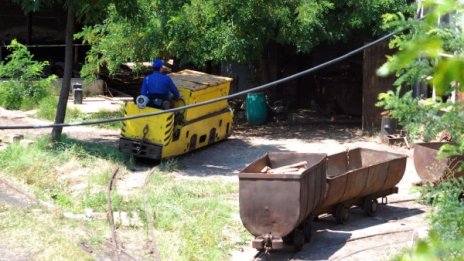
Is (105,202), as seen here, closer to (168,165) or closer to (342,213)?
(168,165)

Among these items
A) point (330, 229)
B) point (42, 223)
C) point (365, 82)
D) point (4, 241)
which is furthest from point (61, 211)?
point (365, 82)

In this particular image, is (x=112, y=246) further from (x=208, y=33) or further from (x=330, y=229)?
(x=208, y=33)

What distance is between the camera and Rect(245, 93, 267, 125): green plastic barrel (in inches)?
800

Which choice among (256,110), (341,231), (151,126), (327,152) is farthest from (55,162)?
(256,110)

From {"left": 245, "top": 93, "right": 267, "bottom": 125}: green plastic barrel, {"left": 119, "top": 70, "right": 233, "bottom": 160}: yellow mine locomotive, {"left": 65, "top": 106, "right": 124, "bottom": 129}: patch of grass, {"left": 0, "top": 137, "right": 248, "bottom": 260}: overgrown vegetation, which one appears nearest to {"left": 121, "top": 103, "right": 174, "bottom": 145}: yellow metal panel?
{"left": 119, "top": 70, "right": 233, "bottom": 160}: yellow mine locomotive

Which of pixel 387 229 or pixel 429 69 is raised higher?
pixel 429 69

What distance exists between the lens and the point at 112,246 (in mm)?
9656

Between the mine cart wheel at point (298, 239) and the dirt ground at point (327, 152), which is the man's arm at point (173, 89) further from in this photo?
the mine cart wheel at point (298, 239)

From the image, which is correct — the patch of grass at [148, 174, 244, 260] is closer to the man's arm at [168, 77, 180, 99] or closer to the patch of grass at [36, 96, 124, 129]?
the man's arm at [168, 77, 180, 99]

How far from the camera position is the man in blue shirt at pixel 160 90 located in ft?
49.1

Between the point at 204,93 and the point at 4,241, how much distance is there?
721cm

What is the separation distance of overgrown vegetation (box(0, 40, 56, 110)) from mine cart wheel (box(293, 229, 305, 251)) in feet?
44.1

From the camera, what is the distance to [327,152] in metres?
16.6

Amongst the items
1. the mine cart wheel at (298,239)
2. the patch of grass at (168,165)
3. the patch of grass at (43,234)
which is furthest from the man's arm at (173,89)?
the mine cart wheel at (298,239)
